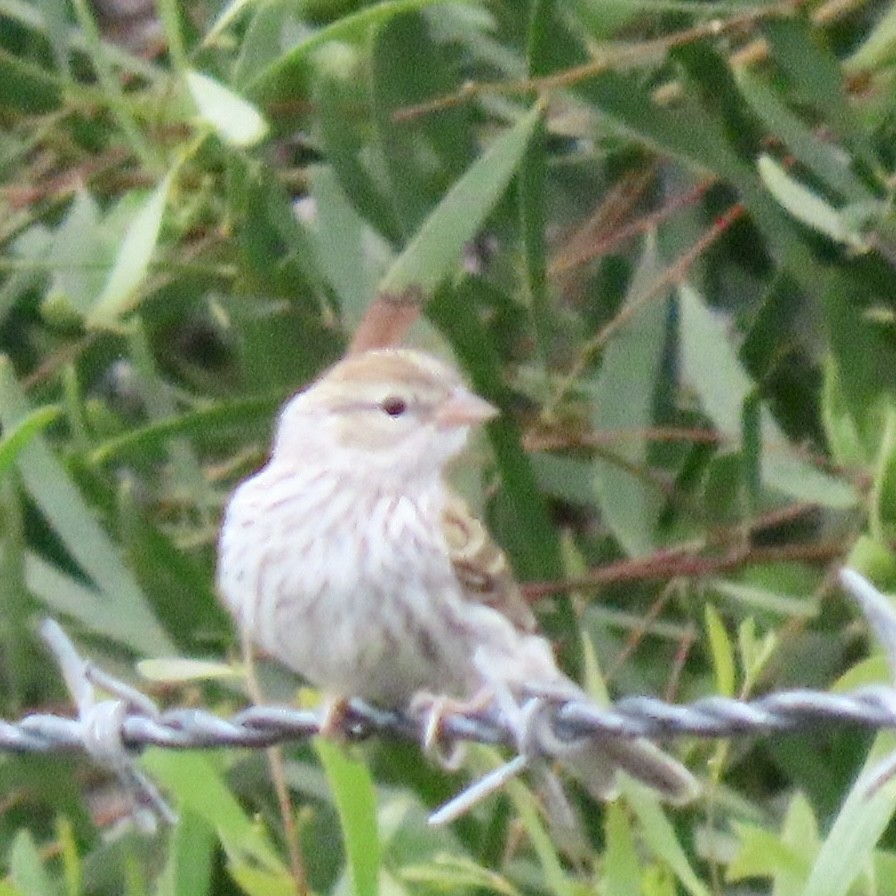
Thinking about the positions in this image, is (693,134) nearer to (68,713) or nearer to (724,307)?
(724,307)

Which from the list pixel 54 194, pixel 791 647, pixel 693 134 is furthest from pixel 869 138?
pixel 54 194

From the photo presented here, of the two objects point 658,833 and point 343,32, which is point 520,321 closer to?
point 343,32

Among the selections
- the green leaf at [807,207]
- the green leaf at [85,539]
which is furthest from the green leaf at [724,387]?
the green leaf at [85,539]

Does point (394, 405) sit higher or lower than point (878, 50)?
lower

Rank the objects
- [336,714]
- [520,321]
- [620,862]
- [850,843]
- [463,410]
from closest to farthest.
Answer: [850,843], [620,862], [336,714], [463,410], [520,321]

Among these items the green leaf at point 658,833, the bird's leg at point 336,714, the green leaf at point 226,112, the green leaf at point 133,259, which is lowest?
the green leaf at point 658,833

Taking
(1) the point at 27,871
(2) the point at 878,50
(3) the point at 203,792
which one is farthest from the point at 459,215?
(1) the point at 27,871

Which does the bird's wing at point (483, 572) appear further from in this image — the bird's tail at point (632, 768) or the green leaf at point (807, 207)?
the green leaf at point (807, 207)
